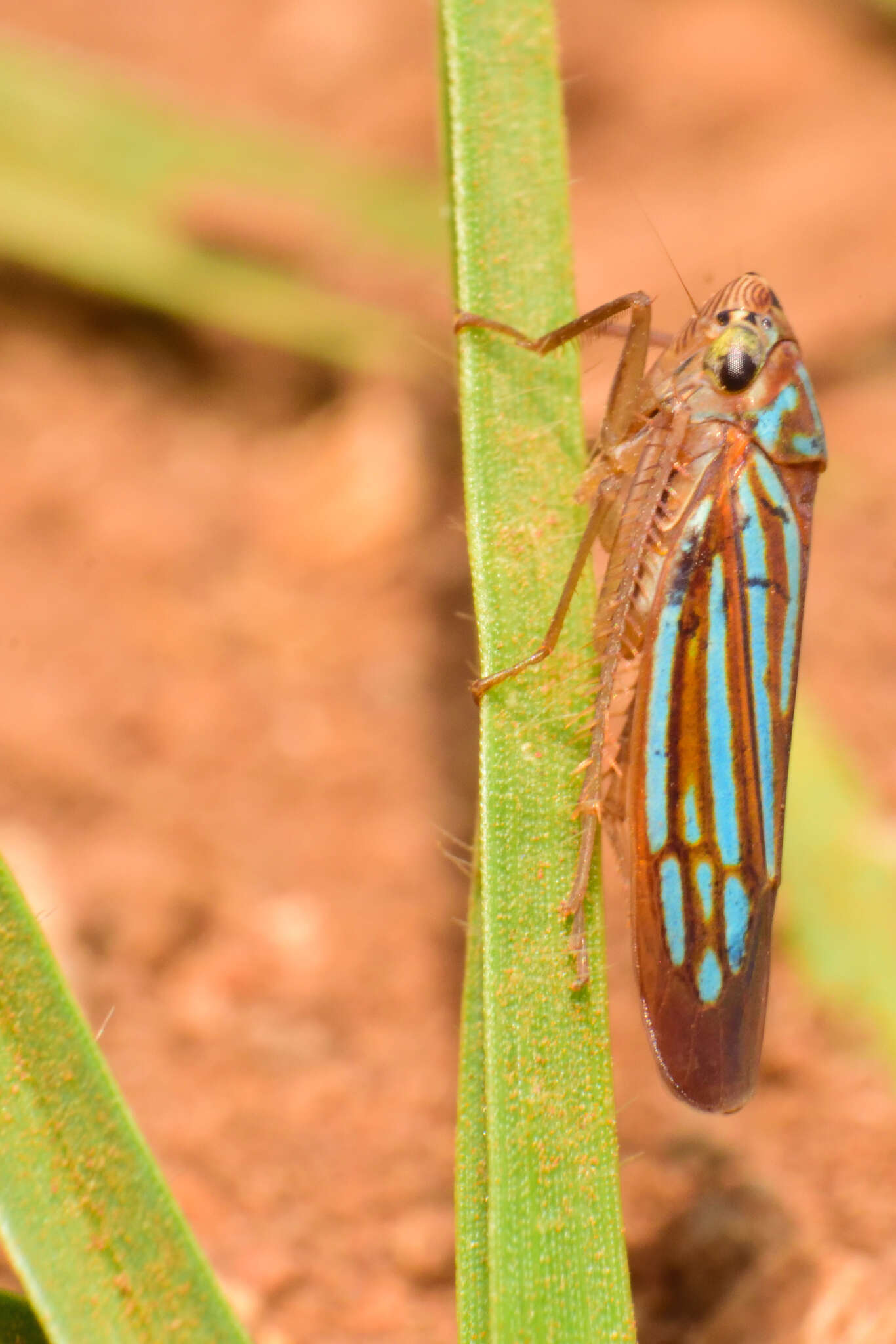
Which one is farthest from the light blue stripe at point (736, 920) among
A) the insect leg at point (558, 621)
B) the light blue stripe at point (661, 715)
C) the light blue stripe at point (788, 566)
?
the insect leg at point (558, 621)

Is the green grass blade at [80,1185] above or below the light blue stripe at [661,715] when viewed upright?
below

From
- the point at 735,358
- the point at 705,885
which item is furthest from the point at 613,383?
the point at 705,885

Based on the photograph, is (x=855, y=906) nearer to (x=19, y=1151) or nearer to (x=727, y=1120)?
(x=727, y=1120)

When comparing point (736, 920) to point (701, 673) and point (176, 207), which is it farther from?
point (176, 207)

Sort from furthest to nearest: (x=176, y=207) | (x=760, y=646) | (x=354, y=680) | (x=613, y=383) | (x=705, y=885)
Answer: (x=176, y=207) → (x=354, y=680) → (x=613, y=383) → (x=760, y=646) → (x=705, y=885)

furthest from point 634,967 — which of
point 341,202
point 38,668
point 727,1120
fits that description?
point 341,202

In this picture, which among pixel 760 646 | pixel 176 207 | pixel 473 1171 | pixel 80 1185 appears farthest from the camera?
pixel 176 207

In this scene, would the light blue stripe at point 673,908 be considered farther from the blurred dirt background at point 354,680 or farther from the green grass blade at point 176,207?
the green grass blade at point 176,207

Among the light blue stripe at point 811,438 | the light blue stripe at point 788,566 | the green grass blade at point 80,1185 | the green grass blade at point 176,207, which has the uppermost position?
the green grass blade at point 176,207
